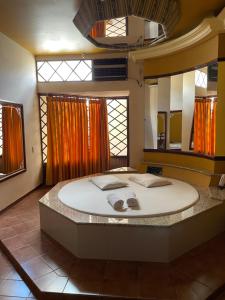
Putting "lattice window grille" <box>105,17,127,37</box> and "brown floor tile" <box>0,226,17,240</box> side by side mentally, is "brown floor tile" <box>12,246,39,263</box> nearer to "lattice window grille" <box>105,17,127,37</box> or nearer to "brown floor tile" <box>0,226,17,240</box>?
"brown floor tile" <box>0,226,17,240</box>

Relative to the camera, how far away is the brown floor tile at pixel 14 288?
70.9 inches

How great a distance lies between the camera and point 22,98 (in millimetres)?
3707

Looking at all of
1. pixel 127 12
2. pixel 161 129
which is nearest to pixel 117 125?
pixel 161 129

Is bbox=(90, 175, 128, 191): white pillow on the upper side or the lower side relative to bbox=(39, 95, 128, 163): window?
lower

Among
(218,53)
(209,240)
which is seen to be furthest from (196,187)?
(218,53)

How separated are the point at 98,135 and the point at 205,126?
6.80ft

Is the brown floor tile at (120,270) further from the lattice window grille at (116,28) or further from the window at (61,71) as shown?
the window at (61,71)

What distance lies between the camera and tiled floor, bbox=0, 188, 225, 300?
169 centimetres

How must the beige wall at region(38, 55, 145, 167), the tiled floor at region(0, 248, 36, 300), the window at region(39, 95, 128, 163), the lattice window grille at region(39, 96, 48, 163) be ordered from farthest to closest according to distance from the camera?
the window at region(39, 95, 128, 163)
the lattice window grille at region(39, 96, 48, 163)
the beige wall at region(38, 55, 145, 167)
the tiled floor at region(0, 248, 36, 300)

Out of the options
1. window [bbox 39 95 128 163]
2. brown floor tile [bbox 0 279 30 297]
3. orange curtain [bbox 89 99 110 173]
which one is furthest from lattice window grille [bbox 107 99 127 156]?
brown floor tile [bbox 0 279 30 297]

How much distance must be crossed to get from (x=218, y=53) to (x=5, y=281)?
320 cm

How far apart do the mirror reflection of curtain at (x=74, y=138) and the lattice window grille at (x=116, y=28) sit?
1360 mm

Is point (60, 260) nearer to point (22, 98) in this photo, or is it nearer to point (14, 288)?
Result: point (14, 288)

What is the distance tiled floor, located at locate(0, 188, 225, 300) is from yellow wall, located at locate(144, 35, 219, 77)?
2204mm
